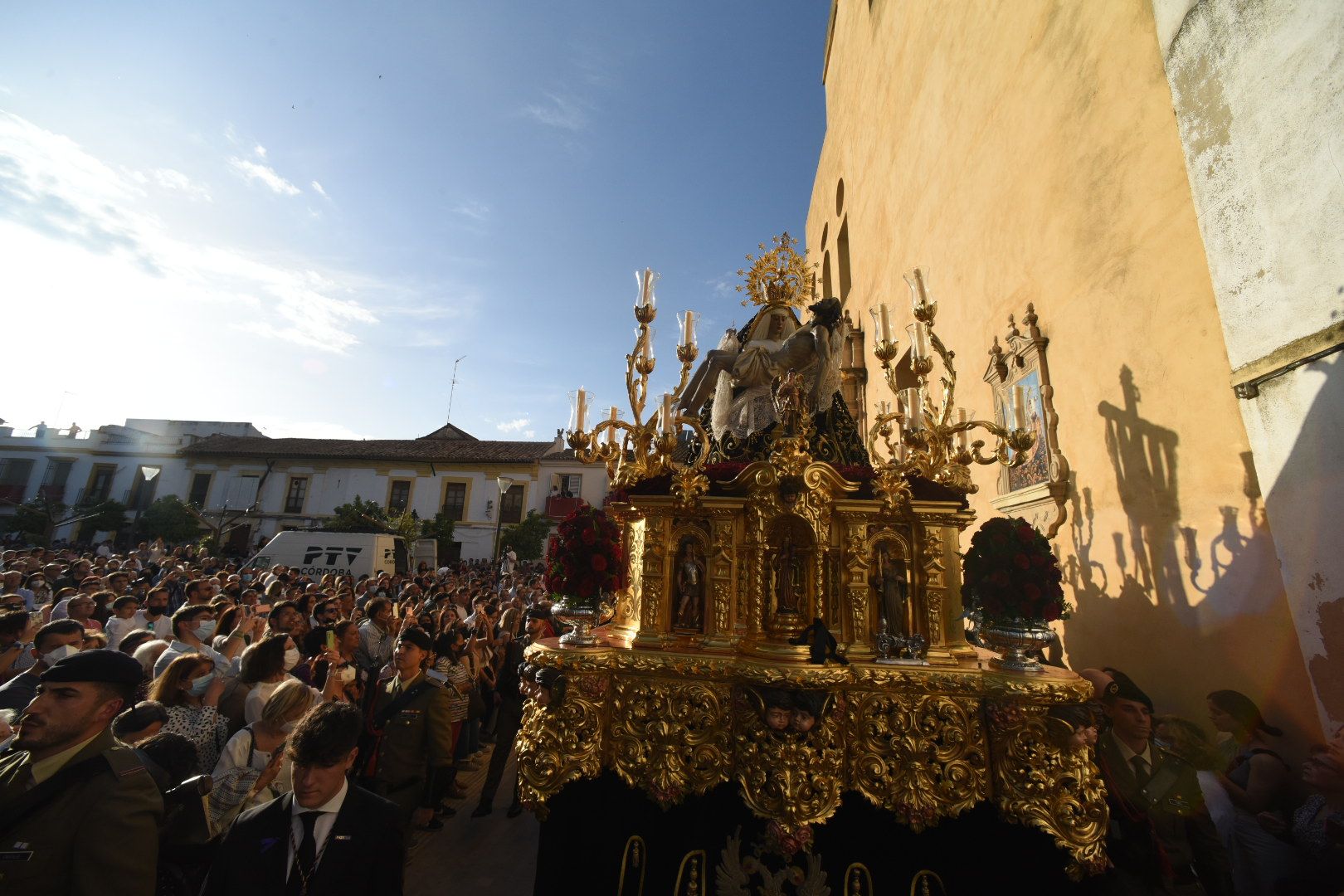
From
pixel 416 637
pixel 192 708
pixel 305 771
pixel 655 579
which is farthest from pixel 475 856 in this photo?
pixel 305 771

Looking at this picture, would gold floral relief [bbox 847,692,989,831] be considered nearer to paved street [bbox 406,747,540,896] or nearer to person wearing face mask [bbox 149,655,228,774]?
paved street [bbox 406,747,540,896]

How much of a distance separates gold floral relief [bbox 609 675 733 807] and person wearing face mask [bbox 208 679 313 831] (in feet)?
6.25

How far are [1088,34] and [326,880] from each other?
8.71 metres

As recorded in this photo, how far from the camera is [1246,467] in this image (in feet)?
13.0

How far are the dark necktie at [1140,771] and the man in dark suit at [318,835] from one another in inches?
180

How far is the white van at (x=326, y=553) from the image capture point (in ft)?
70.6

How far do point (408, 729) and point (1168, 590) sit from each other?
6.17m

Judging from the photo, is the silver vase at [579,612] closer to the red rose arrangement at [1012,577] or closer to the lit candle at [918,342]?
the red rose arrangement at [1012,577]

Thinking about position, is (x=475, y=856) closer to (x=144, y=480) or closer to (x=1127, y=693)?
(x=1127, y=693)

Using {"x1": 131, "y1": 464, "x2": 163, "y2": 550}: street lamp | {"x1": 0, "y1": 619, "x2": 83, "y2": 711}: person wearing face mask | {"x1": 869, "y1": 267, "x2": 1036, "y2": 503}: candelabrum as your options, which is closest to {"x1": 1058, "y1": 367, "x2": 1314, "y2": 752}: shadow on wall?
{"x1": 869, "y1": 267, "x2": 1036, "y2": 503}: candelabrum

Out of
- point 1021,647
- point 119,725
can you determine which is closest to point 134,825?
point 119,725

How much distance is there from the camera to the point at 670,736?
361 centimetres

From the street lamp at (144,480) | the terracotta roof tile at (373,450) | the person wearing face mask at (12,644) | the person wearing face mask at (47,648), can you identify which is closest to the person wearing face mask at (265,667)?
the person wearing face mask at (47,648)

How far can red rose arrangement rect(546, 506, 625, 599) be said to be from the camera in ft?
14.7
